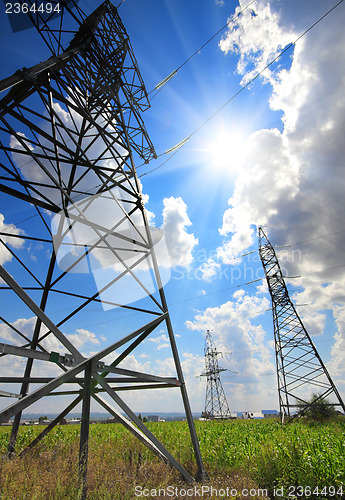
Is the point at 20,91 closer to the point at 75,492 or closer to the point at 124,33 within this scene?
the point at 124,33

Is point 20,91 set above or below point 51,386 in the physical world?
above

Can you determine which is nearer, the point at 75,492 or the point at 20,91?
the point at 75,492

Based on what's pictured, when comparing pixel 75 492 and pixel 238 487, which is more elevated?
pixel 75 492

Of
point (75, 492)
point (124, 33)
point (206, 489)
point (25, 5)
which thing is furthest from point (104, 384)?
point (124, 33)

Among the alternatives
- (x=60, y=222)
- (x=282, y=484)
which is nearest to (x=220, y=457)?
(x=282, y=484)

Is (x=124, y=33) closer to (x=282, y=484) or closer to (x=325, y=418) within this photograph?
(x=282, y=484)

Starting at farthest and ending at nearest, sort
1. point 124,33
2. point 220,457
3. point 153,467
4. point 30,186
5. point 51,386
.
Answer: point 124,33 → point 220,457 → point 30,186 → point 153,467 → point 51,386

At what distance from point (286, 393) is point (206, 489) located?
45.2 feet

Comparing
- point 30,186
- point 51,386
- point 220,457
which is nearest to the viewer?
point 51,386

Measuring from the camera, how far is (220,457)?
19.8 feet

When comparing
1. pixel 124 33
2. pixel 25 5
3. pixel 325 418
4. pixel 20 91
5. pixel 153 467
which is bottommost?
pixel 325 418

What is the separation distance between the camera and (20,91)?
19.3 feet

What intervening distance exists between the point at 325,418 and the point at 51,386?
61.4 ft

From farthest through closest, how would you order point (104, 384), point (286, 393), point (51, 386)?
point (286, 393), point (104, 384), point (51, 386)
